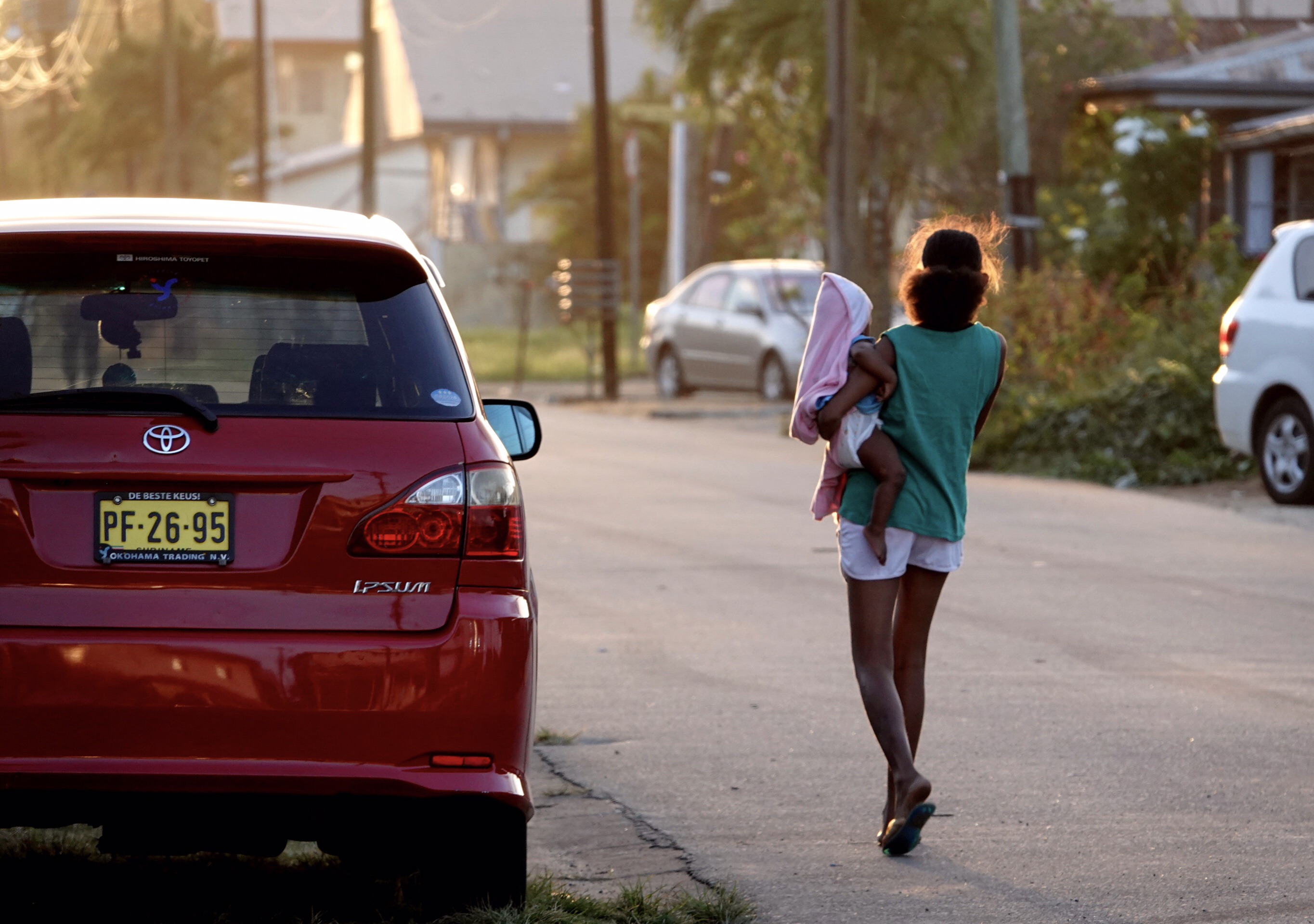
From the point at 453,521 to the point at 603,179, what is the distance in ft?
81.4

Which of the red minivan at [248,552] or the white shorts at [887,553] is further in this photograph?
the white shorts at [887,553]

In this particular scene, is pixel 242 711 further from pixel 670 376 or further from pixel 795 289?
pixel 670 376

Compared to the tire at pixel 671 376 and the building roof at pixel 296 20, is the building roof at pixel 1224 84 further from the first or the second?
the building roof at pixel 296 20

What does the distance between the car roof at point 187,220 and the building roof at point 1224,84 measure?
856 inches

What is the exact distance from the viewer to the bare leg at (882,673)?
543cm

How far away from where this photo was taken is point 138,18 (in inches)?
2800

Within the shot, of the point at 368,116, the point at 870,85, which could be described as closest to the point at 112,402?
the point at 870,85

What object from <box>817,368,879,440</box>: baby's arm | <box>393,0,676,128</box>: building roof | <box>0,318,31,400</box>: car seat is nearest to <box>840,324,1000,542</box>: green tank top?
<box>817,368,879,440</box>: baby's arm

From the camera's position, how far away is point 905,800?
5402 millimetres

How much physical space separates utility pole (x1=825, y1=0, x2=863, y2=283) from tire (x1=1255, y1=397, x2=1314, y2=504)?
24.2 ft

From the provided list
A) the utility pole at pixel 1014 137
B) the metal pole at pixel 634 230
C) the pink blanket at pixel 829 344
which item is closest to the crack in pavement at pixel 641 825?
the pink blanket at pixel 829 344

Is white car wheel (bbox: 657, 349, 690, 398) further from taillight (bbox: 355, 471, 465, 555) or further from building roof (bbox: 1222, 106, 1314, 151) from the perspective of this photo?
taillight (bbox: 355, 471, 465, 555)

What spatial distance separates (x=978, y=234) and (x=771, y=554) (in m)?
6.03

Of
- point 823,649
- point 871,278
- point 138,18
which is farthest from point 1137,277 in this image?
point 138,18
